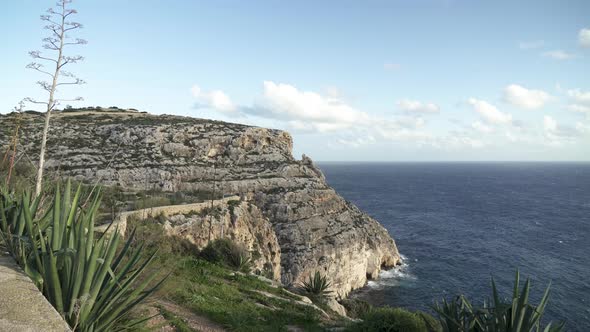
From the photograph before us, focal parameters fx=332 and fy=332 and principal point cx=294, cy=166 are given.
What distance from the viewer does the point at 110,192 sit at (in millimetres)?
27969

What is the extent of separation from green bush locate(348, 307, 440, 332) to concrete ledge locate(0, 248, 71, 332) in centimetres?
809

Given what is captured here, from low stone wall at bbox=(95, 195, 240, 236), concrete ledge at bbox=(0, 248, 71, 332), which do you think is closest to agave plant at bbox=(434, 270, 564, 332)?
concrete ledge at bbox=(0, 248, 71, 332)

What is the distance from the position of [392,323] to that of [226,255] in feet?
39.7

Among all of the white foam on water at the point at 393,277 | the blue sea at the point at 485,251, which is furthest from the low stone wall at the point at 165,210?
the white foam on water at the point at 393,277

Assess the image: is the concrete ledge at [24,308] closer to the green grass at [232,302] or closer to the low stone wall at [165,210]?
the green grass at [232,302]

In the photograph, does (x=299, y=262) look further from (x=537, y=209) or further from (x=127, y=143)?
(x=537, y=209)

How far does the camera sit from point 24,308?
380 cm

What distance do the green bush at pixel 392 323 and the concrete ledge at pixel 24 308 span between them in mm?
8088

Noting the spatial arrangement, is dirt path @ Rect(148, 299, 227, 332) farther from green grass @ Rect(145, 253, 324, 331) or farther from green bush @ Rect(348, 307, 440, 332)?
green bush @ Rect(348, 307, 440, 332)

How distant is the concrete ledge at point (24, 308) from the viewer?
3545mm

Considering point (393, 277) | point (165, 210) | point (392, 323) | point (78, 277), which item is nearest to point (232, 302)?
point (392, 323)

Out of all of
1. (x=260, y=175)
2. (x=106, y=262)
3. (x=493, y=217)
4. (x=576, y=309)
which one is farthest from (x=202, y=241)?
(x=493, y=217)

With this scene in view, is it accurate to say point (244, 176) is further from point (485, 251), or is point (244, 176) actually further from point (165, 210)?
point (485, 251)

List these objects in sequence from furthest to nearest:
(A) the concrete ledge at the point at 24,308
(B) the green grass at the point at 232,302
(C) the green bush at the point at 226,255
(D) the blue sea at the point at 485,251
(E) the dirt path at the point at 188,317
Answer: (D) the blue sea at the point at 485,251
(C) the green bush at the point at 226,255
(B) the green grass at the point at 232,302
(E) the dirt path at the point at 188,317
(A) the concrete ledge at the point at 24,308
